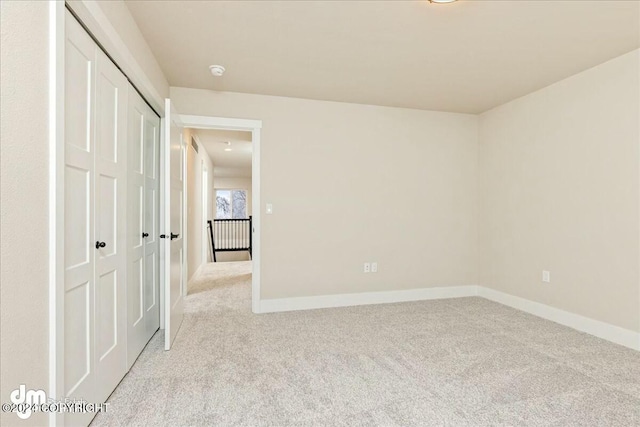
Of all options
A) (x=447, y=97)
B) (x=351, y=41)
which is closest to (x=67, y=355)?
(x=351, y=41)

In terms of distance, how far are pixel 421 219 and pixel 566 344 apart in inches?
78.1

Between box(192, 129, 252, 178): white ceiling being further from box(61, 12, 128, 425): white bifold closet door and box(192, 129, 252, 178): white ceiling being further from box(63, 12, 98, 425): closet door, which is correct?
box(63, 12, 98, 425): closet door

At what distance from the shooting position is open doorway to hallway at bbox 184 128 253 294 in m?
5.09

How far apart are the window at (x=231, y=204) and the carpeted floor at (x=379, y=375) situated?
33.3 ft

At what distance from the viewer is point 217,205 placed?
13.2 metres

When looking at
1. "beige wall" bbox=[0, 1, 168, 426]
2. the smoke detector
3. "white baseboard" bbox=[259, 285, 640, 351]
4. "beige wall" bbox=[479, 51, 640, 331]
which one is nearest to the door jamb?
"beige wall" bbox=[0, 1, 168, 426]

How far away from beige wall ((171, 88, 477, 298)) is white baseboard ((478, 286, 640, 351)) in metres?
0.55

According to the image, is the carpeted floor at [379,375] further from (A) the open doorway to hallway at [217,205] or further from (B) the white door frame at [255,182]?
(A) the open doorway to hallway at [217,205]

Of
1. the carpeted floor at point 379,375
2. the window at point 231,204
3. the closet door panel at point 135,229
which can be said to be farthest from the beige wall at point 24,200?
the window at point 231,204

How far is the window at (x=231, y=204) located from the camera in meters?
13.2

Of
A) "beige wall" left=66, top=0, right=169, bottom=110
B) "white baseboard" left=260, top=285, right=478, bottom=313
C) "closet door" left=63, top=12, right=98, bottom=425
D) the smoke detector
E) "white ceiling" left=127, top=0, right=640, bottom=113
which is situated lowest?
"white baseboard" left=260, top=285, right=478, bottom=313

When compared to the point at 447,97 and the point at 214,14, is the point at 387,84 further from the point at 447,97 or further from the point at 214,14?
the point at 214,14

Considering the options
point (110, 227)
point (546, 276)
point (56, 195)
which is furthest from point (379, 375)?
point (546, 276)

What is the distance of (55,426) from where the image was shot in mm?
1341
